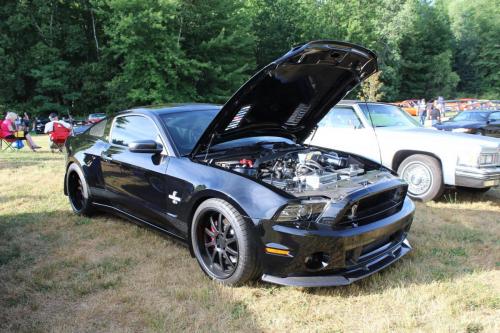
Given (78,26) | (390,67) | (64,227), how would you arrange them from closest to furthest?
1. (64,227)
2. (78,26)
3. (390,67)

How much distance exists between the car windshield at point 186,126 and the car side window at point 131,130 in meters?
0.17

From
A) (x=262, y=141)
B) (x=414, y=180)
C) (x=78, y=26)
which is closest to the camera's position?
(x=262, y=141)

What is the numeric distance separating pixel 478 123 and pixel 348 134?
367 inches

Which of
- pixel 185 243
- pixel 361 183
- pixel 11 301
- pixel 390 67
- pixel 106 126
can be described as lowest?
pixel 11 301

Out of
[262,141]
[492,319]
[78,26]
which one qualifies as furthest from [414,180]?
[78,26]

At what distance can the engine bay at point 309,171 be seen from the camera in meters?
3.12

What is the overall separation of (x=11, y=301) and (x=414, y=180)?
5156 mm

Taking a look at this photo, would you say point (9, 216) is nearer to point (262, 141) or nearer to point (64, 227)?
point (64, 227)

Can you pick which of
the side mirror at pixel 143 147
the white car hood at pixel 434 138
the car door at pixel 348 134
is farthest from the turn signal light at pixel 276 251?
the car door at pixel 348 134

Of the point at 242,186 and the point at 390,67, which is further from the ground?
the point at 390,67

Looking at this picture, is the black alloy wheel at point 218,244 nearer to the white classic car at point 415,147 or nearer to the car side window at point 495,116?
the white classic car at point 415,147

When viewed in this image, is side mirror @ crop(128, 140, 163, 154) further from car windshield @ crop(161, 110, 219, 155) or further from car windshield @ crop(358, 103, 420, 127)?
car windshield @ crop(358, 103, 420, 127)

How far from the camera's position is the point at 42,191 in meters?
6.44

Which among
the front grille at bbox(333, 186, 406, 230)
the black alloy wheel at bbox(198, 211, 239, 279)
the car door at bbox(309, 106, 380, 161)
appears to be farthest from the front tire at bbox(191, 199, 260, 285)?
the car door at bbox(309, 106, 380, 161)
